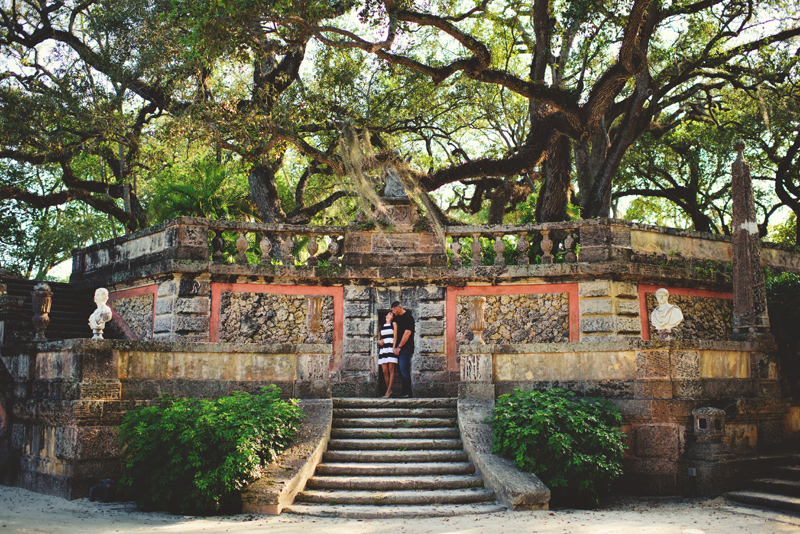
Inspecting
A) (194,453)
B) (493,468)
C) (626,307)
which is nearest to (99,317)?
(194,453)

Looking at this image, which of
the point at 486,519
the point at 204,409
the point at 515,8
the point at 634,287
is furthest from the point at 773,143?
the point at 204,409

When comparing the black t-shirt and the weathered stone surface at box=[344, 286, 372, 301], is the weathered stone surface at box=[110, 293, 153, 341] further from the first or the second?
the black t-shirt

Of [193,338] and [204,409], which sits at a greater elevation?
[193,338]

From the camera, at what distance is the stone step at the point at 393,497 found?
25.4 feet

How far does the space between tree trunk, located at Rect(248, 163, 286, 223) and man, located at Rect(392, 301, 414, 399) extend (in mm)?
5690

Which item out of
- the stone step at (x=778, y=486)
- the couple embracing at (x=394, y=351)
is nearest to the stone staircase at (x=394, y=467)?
the couple embracing at (x=394, y=351)

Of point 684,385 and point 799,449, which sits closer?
point 684,385

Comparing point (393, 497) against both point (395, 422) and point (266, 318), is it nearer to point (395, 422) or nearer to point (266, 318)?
point (395, 422)

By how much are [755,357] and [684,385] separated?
1.93m

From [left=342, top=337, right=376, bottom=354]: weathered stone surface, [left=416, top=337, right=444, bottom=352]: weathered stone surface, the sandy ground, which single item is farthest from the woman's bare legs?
the sandy ground

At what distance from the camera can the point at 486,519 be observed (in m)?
7.04

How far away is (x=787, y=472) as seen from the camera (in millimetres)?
8844

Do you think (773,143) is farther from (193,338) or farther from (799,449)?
(193,338)

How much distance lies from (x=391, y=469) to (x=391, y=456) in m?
0.38
